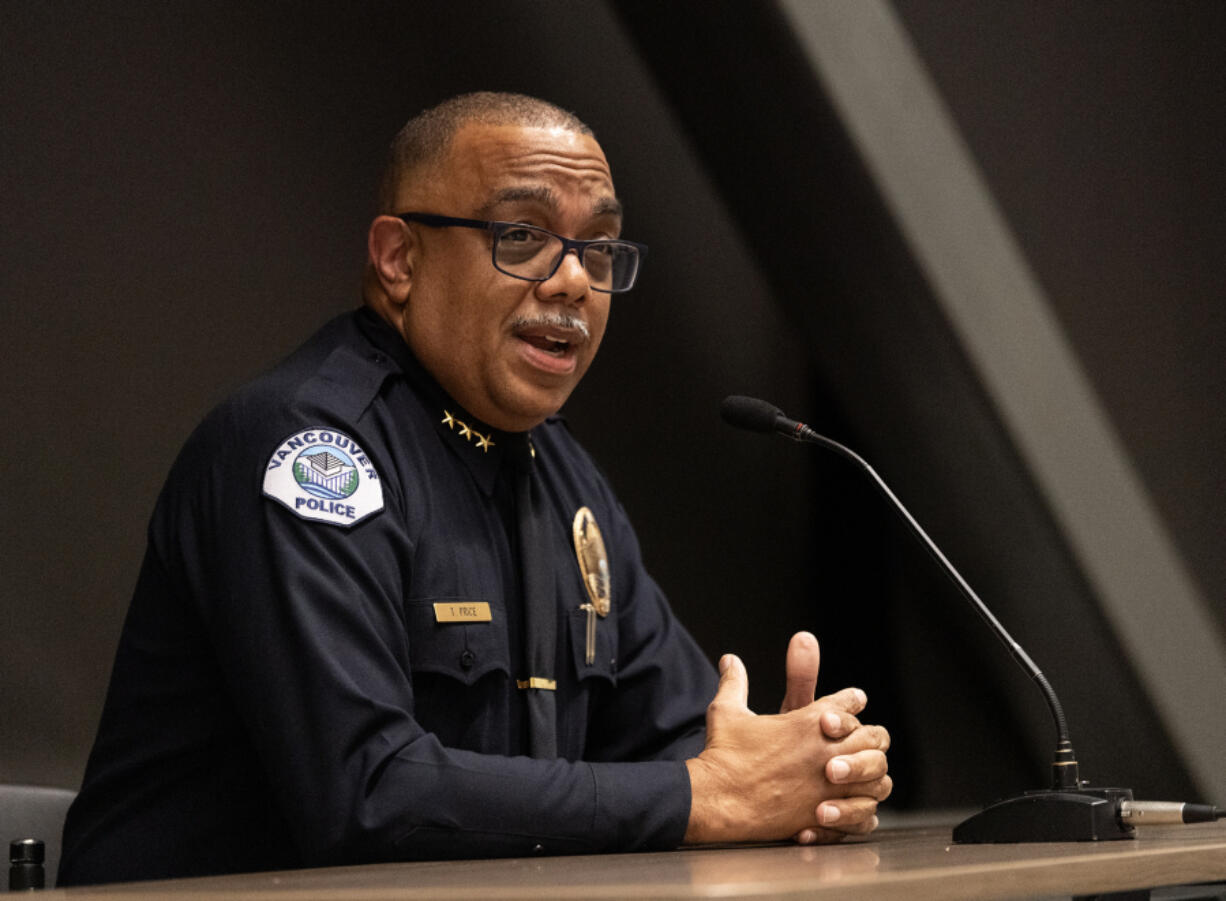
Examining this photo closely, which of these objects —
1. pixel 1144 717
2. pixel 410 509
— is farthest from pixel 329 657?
pixel 1144 717

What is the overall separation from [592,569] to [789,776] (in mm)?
551

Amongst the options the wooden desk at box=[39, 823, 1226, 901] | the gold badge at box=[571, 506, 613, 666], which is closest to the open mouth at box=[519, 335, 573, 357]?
the gold badge at box=[571, 506, 613, 666]

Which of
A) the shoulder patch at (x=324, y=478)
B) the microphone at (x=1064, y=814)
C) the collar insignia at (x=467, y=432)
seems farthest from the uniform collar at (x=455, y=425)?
the microphone at (x=1064, y=814)

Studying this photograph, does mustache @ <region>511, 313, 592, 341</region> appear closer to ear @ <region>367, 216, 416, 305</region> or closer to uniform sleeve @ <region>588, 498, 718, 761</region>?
ear @ <region>367, 216, 416, 305</region>

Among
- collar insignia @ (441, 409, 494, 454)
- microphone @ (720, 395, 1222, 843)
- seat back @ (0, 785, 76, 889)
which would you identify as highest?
collar insignia @ (441, 409, 494, 454)

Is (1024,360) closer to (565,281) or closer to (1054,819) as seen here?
(565,281)

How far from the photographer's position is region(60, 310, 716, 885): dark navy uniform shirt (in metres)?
1.39

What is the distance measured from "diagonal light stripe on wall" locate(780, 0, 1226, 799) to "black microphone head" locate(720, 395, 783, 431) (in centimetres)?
110

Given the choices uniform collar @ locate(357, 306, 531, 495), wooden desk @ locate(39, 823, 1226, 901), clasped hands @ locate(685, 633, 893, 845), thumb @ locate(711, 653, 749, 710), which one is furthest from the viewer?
uniform collar @ locate(357, 306, 531, 495)

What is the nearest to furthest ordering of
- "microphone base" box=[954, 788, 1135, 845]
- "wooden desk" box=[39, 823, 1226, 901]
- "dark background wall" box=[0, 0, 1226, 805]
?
"wooden desk" box=[39, 823, 1226, 901]
"microphone base" box=[954, 788, 1135, 845]
"dark background wall" box=[0, 0, 1226, 805]

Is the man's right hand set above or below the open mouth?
below

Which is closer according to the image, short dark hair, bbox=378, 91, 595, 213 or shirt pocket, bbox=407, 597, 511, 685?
shirt pocket, bbox=407, 597, 511, 685

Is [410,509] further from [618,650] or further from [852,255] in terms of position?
[852,255]

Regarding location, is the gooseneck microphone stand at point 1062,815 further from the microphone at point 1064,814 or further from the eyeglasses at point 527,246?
the eyeglasses at point 527,246
